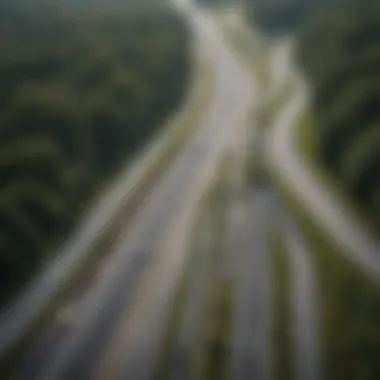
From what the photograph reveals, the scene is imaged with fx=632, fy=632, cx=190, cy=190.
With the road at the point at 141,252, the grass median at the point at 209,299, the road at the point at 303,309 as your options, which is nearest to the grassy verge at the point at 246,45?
the road at the point at 141,252

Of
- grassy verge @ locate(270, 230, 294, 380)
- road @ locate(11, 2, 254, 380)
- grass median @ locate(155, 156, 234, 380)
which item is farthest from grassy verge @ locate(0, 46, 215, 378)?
grassy verge @ locate(270, 230, 294, 380)

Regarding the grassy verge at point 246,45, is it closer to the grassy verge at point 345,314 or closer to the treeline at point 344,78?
the treeline at point 344,78

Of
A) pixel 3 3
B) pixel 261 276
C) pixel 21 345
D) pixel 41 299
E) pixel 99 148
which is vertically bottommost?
pixel 21 345

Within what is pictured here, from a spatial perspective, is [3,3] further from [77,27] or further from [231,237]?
[231,237]

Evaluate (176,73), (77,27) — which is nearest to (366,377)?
(176,73)

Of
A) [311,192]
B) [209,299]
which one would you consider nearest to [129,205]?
[209,299]

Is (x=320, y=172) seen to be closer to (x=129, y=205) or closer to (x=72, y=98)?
(x=129, y=205)
